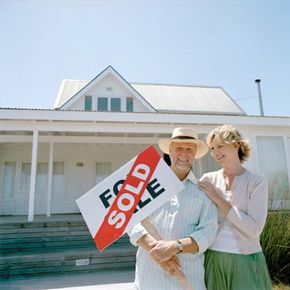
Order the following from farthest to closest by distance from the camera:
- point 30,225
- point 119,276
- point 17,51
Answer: point 30,225 → point 17,51 → point 119,276

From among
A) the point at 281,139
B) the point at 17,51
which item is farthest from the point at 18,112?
the point at 281,139

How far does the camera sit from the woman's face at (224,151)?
63.0 inches

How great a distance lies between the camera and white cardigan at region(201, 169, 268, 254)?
146 centimetres

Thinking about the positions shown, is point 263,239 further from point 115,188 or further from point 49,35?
point 49,35

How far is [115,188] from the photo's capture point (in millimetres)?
1512

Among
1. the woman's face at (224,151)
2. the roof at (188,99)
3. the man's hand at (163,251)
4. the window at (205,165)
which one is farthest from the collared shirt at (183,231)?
the roof at (188,99)

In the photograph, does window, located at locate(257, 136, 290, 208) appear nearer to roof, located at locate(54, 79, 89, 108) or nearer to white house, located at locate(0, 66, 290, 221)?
white house, located at locate(0, 66, 290, 221)

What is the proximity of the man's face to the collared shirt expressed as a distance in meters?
0.13

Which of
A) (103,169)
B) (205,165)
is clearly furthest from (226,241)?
(103,169)

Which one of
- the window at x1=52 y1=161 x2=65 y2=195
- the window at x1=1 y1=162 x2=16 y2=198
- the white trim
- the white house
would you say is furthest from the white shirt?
the window at x1=1 y1=162 x2=16 y2=198

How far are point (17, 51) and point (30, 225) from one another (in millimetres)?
3865

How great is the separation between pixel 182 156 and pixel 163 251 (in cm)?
59

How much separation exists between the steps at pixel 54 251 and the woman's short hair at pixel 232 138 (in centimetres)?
389

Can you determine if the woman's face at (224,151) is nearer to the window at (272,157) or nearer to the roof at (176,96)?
the window at (272,157)
